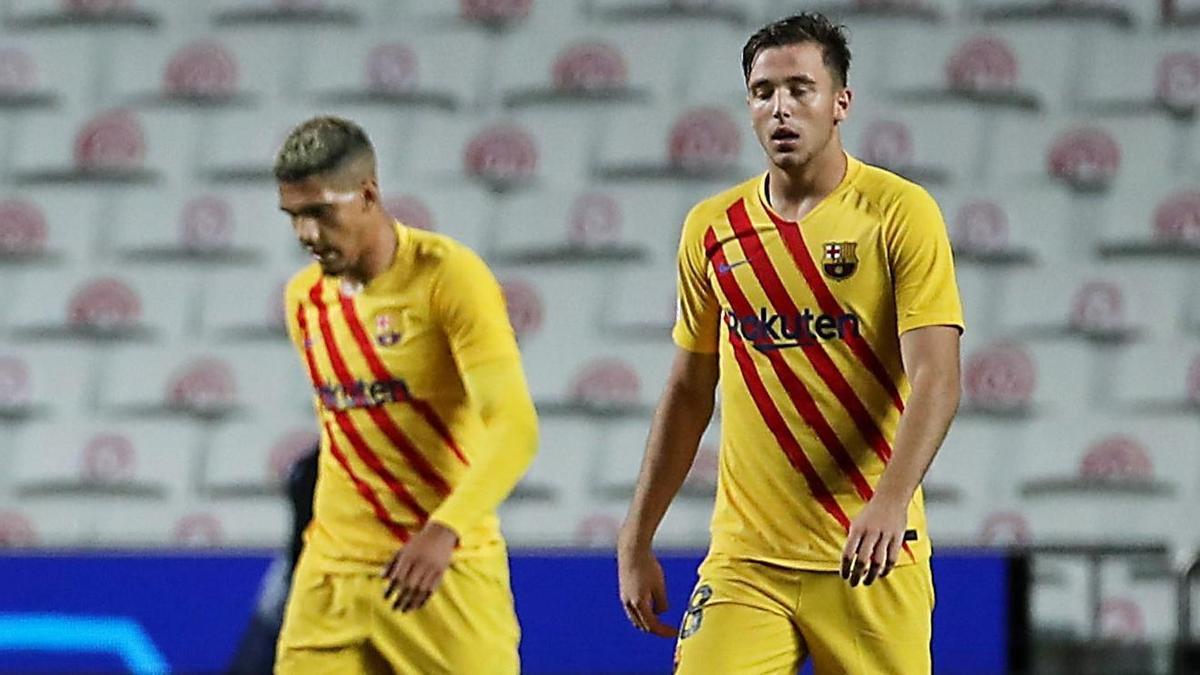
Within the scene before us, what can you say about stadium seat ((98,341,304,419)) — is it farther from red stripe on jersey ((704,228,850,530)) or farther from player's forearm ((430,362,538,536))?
red stripe on jersey ((704,228,850,530))

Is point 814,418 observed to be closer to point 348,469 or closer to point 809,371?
point 809,371

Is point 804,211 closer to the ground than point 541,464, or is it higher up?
higher up

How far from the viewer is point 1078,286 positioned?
260 inches

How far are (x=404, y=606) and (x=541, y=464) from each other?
298 centimetres

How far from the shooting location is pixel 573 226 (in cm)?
680

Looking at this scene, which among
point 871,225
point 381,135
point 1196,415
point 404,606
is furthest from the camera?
point 381,135

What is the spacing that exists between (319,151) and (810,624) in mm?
1303

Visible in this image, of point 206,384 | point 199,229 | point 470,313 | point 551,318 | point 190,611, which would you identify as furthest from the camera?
point 199,229

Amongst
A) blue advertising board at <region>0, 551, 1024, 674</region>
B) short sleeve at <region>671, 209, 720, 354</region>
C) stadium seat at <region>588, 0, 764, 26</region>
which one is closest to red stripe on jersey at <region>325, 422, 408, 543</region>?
short sleeve at <region>671, 209, 720, 354</region>

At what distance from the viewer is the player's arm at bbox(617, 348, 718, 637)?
3510 millimetres

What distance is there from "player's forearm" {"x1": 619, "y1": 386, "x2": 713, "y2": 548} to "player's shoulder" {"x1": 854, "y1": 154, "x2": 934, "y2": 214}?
0.44 meters

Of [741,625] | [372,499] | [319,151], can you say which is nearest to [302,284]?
[319,151]

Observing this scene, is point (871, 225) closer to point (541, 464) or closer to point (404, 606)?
point (404, 606)

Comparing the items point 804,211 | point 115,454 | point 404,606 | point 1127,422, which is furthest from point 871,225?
point 115,454
